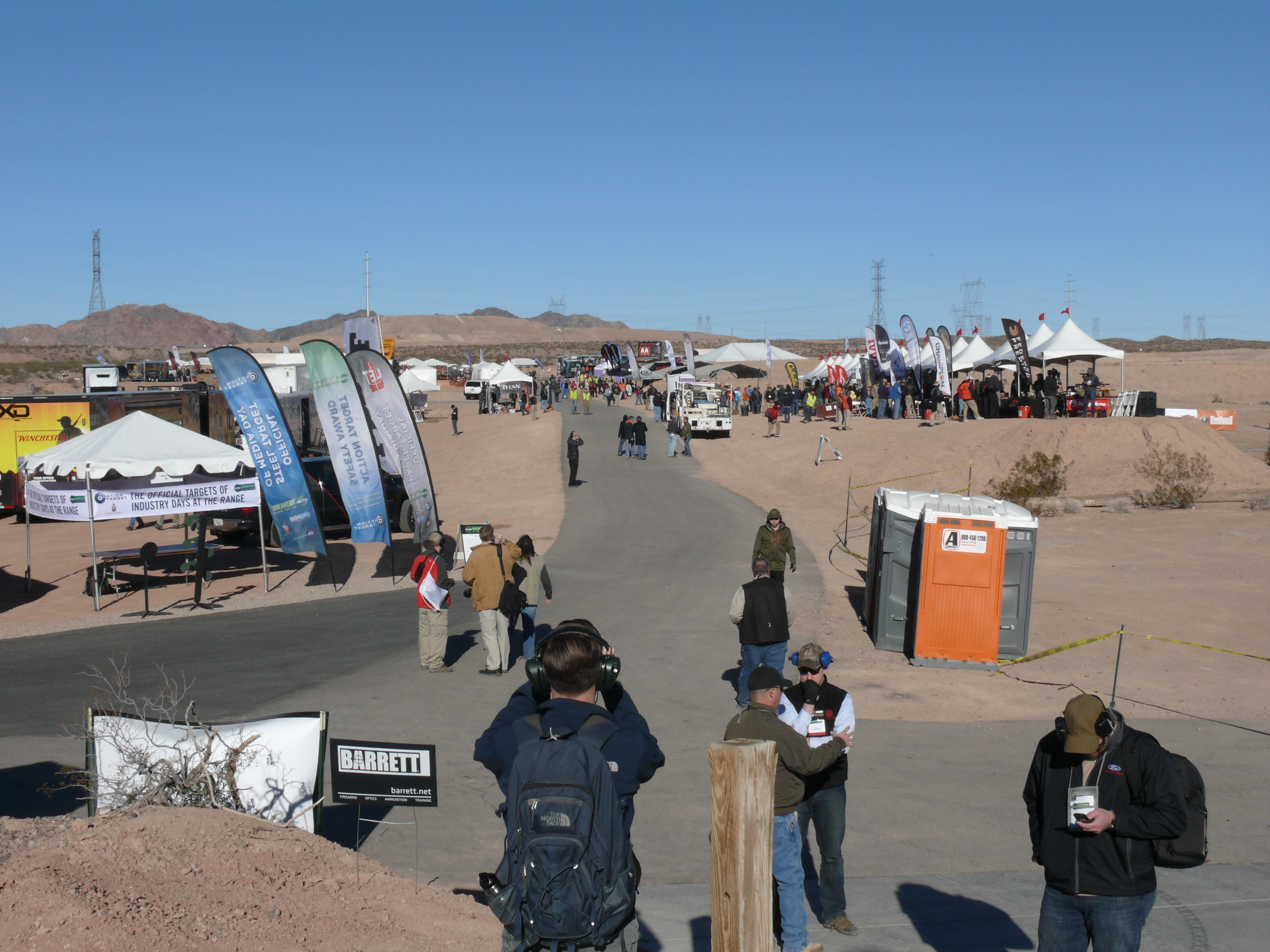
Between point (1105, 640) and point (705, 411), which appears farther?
point (705, 411)

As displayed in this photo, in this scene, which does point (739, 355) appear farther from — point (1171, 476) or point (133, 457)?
point (133, 457)

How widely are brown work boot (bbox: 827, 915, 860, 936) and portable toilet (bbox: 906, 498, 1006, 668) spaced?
6912 mm

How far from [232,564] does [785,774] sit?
16.4 meters

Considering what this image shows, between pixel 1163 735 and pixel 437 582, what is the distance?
25.0ft

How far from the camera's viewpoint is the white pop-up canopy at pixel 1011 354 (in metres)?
33.7

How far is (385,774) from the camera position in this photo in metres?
5.64

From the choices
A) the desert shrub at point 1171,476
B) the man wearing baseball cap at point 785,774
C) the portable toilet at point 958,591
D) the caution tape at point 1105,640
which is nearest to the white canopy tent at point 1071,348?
the desert shrub at point 1171,476

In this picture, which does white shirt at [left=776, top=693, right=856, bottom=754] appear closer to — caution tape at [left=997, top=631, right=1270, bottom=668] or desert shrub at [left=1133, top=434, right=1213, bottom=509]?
caution tape at [left=997, top=631, right=1270, bottom=668]

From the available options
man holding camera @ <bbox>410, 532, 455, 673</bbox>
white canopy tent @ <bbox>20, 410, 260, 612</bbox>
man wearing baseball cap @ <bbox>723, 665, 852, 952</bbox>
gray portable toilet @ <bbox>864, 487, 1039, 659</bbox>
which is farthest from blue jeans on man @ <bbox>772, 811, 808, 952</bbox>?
white canopy tent @ <bbox>20, 410, 260, 612</bbox>

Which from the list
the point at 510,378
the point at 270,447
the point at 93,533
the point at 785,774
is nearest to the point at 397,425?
the point at 270,447

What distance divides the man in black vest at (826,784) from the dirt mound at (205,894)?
189cm

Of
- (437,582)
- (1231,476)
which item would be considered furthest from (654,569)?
(1231,476)

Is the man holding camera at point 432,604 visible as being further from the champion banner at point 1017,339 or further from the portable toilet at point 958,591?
the champion banner at point 1017,339

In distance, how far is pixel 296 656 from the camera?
12055 millimetres
